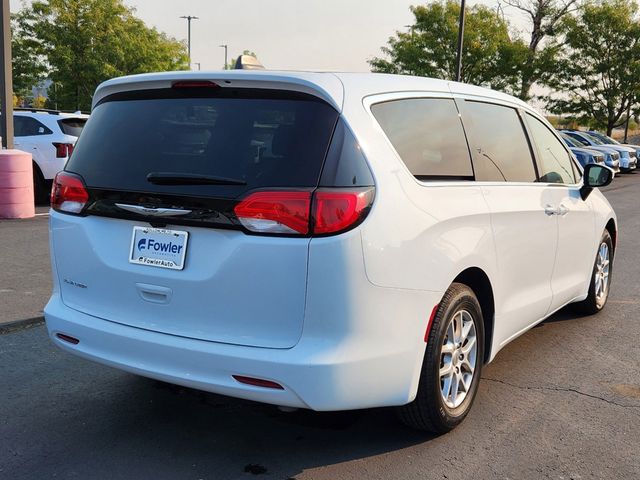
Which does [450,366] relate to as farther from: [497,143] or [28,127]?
[28,127]

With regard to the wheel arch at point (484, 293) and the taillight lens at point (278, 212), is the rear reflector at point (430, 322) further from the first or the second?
the taillight lens at point (278, 212)

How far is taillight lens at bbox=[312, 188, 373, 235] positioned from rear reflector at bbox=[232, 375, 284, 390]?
2.11 feet

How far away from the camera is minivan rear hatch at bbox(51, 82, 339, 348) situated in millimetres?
2816

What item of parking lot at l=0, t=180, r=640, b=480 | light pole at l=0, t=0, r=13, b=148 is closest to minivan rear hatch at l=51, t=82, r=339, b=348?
parking lot at l=0, t=180, r=640, b=480

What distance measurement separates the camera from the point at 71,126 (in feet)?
41.6

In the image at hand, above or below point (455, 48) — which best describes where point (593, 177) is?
below

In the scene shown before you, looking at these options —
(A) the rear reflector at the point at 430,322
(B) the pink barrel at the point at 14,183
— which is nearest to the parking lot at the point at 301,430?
(A) the rear reflector at the point at 430,322

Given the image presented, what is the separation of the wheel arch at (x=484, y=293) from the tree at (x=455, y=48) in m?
33.0

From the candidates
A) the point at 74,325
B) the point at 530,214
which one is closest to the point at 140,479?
the point at 74,325

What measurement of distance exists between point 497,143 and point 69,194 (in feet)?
8.00

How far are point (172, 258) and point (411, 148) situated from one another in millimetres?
1242

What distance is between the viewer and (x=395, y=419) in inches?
145

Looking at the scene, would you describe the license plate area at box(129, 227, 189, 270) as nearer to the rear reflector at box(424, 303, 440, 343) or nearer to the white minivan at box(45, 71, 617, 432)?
the white minivan at box(45, 71, 617, 432)

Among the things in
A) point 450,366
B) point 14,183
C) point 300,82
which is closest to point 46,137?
point 14,183
